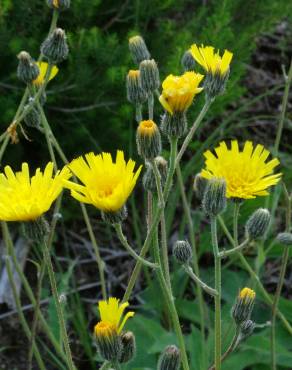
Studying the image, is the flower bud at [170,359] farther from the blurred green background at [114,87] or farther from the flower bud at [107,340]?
the blurred green background at [114,87]

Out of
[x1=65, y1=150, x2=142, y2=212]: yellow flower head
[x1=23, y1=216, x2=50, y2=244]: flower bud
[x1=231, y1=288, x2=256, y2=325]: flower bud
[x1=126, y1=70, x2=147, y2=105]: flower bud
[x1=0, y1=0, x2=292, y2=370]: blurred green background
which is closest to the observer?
[x1=65, y1=150, x2=142, y2=212]: yellow flower head

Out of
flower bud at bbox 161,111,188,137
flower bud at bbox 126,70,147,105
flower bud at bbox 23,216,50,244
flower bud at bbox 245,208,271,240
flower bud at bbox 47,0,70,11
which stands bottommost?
flower bud at bbox 245,208,271,240

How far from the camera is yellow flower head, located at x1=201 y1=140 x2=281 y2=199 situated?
1827mm

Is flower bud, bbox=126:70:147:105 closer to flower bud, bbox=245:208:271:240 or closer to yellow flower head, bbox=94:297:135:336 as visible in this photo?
flower bud, bbox=245:208:271:240

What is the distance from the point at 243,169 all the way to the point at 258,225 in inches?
11.1

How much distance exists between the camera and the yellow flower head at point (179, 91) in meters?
1.48

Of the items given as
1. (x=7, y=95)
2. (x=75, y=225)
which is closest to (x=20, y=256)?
(x=75, y=225)

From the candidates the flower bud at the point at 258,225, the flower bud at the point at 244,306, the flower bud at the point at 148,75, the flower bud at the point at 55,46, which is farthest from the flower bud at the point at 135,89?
the flower bud at the point at 244,306

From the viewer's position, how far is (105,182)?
1.51m

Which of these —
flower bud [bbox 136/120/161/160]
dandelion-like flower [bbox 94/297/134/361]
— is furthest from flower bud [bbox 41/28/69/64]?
dandelion-like flower [bbox 94/297/134/361]

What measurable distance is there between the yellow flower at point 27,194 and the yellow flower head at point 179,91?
0.27 m

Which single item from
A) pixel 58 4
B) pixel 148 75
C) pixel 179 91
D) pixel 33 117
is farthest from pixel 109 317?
pixel 58 4

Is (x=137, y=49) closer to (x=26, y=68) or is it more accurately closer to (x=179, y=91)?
(x=26, y=68)

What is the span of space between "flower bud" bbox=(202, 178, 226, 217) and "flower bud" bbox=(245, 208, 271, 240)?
127 millimetres
